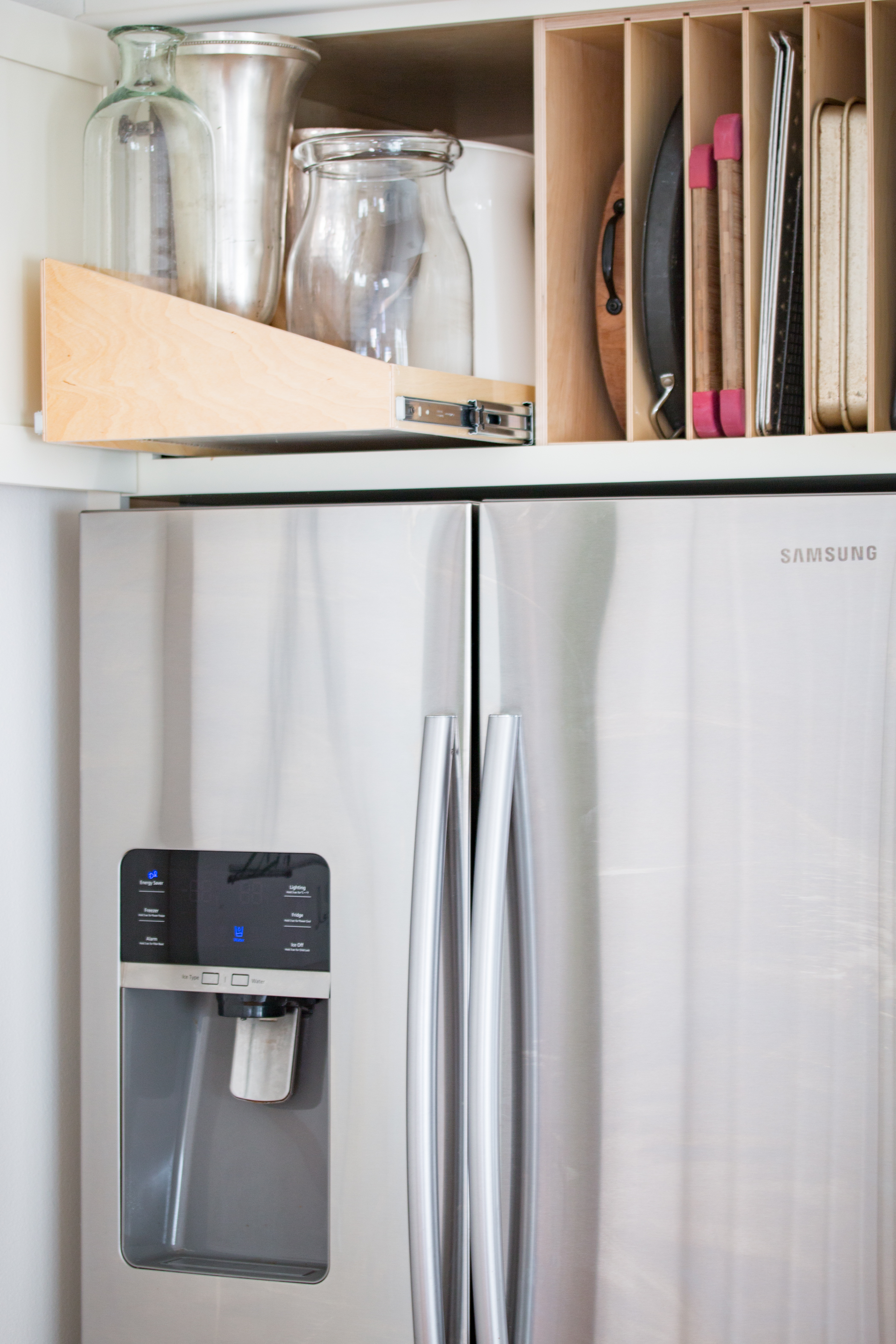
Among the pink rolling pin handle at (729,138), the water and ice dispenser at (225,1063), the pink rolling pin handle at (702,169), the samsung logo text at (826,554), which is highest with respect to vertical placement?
the pink rolling pin handle at (729,138)

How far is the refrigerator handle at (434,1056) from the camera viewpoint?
1038 mm

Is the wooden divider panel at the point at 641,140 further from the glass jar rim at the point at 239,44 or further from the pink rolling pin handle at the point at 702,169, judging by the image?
the glass jar rim at the point at 239,44

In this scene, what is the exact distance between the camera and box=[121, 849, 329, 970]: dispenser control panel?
44.3 inches

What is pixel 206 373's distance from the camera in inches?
42.0

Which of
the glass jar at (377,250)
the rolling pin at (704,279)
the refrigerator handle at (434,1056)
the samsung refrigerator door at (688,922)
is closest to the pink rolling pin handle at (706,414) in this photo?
the rolling pin at (704,279)

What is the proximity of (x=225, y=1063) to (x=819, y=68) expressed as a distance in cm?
111

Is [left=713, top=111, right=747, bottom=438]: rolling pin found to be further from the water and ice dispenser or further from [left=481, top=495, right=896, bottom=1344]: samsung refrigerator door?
the water and ice dispenser

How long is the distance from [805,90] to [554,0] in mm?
248

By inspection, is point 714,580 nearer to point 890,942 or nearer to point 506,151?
point 890,942

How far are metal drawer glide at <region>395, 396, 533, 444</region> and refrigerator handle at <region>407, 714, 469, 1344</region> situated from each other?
0.86 ft

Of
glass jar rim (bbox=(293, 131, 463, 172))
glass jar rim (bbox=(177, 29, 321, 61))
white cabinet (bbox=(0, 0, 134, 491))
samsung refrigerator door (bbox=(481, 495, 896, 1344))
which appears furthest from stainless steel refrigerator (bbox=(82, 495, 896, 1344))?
glass jar rim (bbox=(177, 29, 321, 61))

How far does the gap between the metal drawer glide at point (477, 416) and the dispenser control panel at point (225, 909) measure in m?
0.42

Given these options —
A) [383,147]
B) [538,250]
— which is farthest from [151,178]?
[538,250]

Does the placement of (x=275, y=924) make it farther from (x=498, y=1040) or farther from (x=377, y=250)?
(x=377, y=250)
